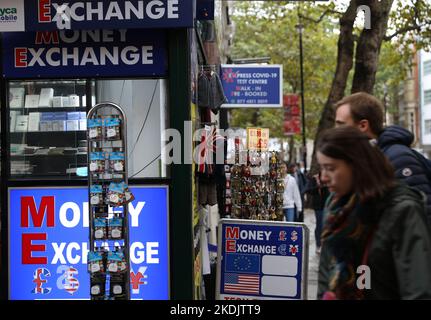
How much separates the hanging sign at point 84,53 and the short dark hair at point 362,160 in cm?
460

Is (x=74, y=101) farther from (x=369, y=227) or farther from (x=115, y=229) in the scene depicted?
(x=369, y=227)

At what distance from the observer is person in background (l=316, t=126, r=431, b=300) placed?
2986mm

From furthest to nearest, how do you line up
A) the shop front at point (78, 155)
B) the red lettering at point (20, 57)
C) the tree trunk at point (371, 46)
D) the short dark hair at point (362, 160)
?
the tree trunk at point (371, 46) < the red lettering at point (20, 57) < the shop front at point (78, 155) < the short dark hair at point (362, 160)

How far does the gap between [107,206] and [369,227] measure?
3640 mm

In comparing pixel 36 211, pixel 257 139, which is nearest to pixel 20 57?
pixel 36 211

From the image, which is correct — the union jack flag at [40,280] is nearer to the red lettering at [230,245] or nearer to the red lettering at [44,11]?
the red lettering at [230,245]

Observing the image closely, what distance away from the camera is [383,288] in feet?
10.3

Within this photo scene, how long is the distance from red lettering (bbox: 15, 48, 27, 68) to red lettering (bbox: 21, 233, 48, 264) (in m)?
1.86

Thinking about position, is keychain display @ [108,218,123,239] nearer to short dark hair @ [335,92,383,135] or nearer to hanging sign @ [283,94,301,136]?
short dark hair @ [335,92,383,135]

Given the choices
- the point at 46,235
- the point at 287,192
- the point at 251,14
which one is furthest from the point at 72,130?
the point at 251,14

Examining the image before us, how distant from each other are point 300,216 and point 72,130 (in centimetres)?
939

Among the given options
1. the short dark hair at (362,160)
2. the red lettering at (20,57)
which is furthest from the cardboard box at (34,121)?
the short dark hair at (362,160)

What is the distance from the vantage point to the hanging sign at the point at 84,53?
7598 mm

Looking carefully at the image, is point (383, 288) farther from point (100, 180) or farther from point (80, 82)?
point (80, 82)
